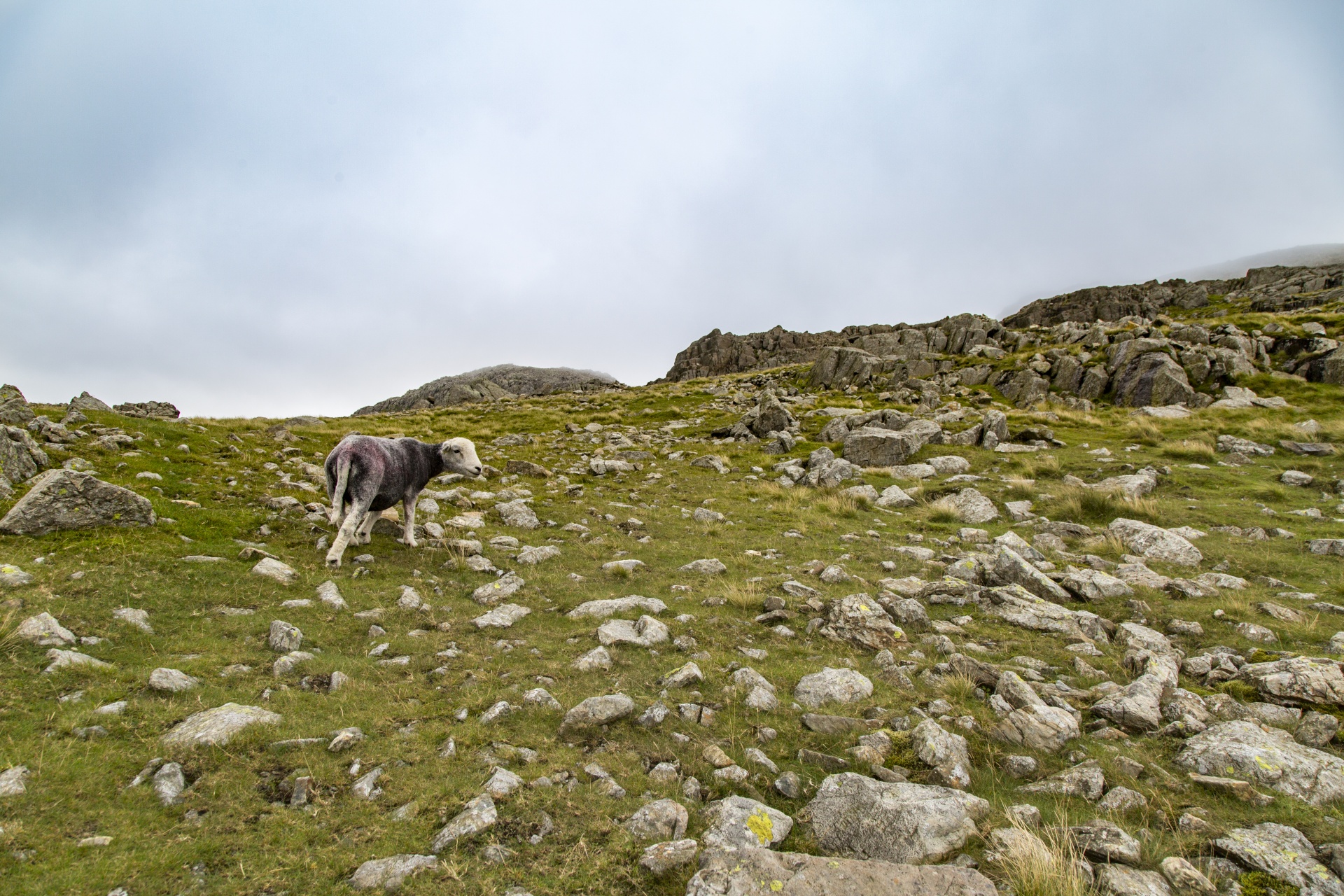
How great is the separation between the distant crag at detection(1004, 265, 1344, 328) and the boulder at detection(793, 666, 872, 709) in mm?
96802

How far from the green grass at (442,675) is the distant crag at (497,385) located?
194 ft

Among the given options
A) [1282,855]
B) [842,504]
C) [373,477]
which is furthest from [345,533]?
[842,504]

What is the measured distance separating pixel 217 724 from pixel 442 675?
210 cm

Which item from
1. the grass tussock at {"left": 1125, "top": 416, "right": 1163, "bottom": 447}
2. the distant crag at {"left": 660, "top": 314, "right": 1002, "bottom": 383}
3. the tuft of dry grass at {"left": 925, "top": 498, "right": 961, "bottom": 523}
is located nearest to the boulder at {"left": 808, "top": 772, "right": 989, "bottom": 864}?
the tuft of dry grass at {"left": 925, "top": 498, "right": 961, "bottom": 523}

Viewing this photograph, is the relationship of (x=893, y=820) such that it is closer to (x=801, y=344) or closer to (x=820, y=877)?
(x=820, y=877)

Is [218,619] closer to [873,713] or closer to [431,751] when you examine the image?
[431,751]

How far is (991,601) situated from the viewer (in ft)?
29.1

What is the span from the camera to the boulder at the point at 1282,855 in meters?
3.42

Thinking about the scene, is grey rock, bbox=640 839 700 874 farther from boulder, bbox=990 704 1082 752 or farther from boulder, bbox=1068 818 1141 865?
boulder, bbox=990 704 1082 752

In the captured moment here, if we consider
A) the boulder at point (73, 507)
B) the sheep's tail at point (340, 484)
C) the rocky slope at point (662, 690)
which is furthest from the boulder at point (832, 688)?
the boulder at point (73, 507)

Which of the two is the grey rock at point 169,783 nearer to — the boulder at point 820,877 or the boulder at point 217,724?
the boulder at point 217,724

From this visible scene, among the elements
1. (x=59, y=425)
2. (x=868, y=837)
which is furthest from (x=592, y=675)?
(x=59, y=425)

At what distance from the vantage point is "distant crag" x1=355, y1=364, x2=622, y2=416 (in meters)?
73.7

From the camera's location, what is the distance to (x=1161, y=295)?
330ft
